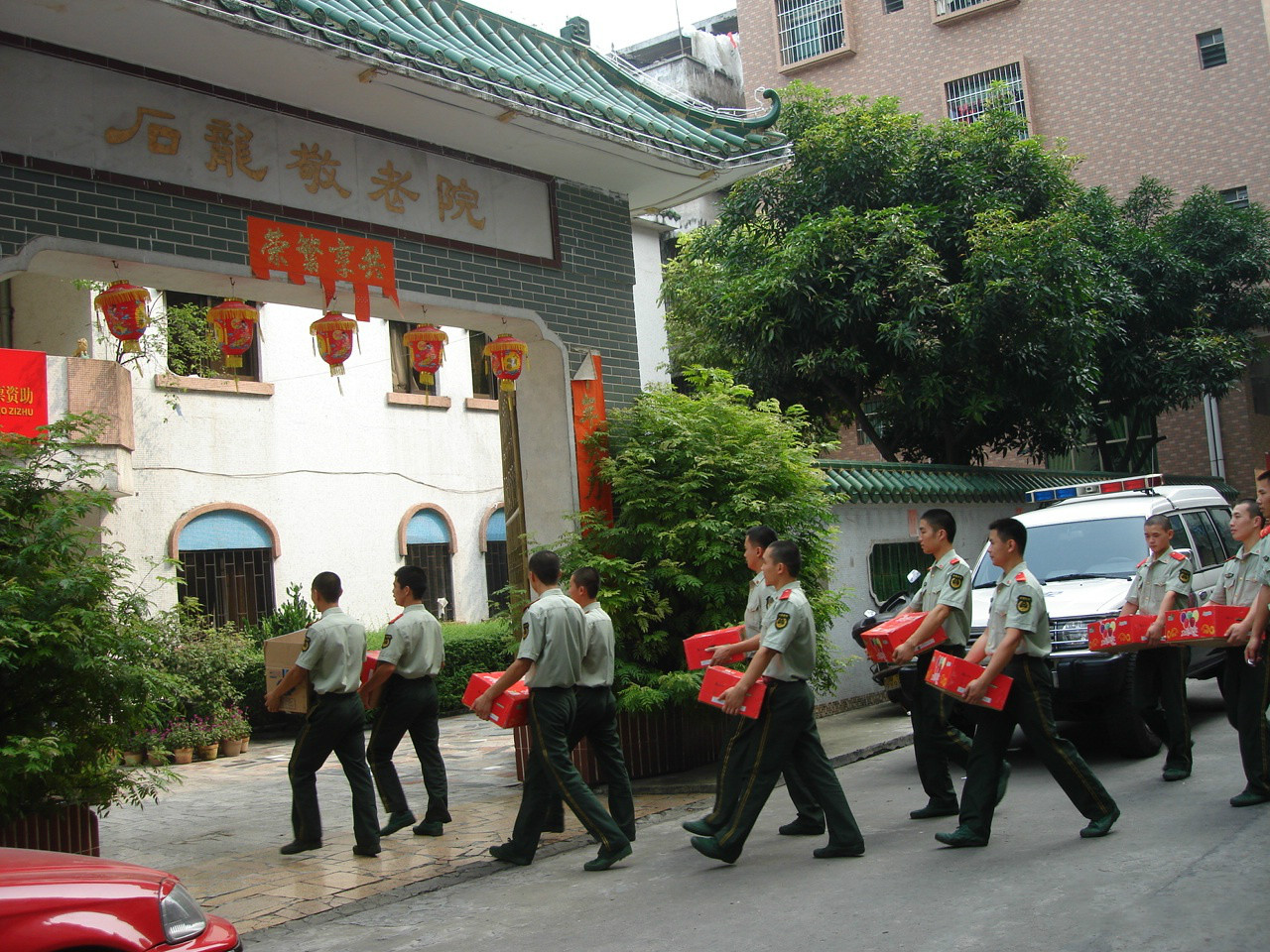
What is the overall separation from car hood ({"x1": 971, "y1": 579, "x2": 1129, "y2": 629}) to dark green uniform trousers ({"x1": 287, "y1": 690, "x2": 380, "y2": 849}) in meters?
4.12

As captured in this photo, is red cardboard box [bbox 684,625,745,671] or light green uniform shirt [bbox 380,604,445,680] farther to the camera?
light green uniform shirt [bbox 380,604,445,680]

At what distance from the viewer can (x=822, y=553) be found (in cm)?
874

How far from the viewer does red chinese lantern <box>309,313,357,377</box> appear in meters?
7.71

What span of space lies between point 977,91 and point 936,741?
22.1 m

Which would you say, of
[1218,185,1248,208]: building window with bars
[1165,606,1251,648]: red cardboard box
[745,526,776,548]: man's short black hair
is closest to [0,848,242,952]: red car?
[745,526,776,548]: man's short black hair

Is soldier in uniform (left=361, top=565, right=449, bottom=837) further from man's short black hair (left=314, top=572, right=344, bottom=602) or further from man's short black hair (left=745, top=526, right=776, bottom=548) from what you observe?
man's short black hair (left=745, top=526, right=776, bottom=548)

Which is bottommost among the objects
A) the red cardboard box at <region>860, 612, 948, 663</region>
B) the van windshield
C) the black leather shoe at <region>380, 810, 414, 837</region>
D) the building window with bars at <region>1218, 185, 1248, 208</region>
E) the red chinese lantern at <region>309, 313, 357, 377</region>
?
the black leather shoe at <region>380, 810, 414, 837</region>

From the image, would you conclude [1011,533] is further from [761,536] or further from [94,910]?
[94,910]

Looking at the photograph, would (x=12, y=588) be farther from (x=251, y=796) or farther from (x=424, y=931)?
(x=251, y=796)

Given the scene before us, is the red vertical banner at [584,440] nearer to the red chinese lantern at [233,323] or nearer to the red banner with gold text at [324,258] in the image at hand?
the red banner with gold text at [324,258]

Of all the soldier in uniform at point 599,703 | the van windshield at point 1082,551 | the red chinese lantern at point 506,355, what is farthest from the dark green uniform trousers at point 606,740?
the van windshield at point 1082,551

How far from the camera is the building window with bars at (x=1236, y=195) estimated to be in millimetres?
22625

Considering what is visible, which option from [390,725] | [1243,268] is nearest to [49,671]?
[390,725]

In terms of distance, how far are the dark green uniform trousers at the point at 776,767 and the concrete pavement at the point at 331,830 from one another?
3.21 feet
